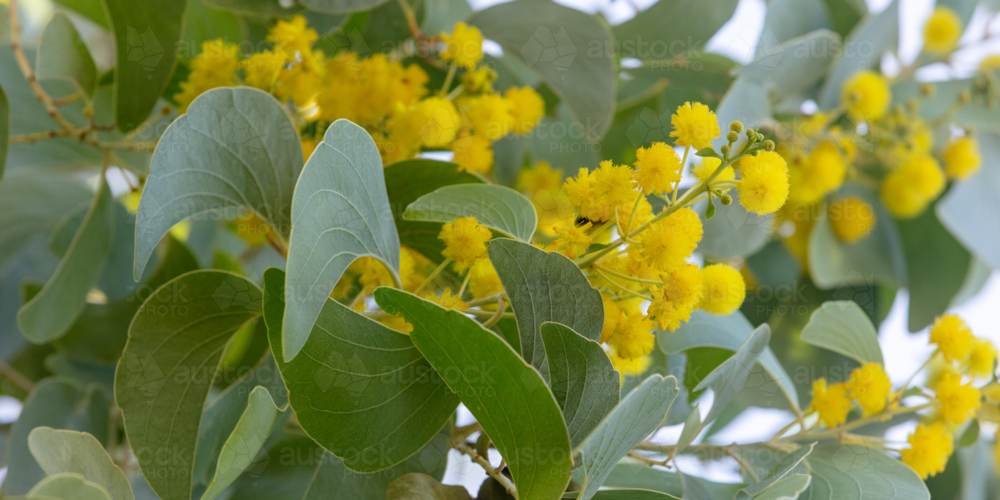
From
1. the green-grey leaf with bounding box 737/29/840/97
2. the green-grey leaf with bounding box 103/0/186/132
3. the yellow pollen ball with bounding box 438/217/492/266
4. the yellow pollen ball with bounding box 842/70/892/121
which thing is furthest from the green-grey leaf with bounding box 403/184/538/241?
the yellow pollen ball with bounding box 842/70/892/121

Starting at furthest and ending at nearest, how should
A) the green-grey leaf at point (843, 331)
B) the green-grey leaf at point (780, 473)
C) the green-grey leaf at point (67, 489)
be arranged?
1. the green-grey leaf at point (843, 331)
2. the green-grey leaf at point (780, 473)
3. the green-grey leaf at point (67, 489)

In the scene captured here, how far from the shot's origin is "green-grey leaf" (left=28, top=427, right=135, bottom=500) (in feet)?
1.34

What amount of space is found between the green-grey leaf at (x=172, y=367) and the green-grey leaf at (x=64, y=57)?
1.00ft

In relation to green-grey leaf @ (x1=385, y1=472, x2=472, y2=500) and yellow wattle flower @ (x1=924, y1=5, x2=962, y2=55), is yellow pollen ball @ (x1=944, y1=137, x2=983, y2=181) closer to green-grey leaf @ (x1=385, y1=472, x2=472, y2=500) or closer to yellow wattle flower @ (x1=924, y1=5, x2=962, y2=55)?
yellow wattle flower @ (x1=924, y1=5, x2=962, y2=55)

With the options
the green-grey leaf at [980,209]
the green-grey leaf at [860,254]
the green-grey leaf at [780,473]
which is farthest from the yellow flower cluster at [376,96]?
the green-grey leaf at [980,209]

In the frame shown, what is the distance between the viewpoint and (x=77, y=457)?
44 cm

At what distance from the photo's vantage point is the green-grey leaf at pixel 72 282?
0.66 meters

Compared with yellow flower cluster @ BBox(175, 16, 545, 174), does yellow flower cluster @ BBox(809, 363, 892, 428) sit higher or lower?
lower

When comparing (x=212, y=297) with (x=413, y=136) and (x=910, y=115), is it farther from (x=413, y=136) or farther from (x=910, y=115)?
(x=910, y=115)

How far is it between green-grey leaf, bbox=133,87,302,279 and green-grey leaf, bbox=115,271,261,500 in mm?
68

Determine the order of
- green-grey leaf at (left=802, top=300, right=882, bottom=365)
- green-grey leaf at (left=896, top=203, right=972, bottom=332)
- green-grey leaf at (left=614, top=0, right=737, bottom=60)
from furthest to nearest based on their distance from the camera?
green-grey leaf at (left=896, top=203, right=972, bottom=332) < green-grey leaf at (left=614, top=0, right=737, bottom=60) < green-grey leaf at (left=802, top=300, right=882, bottom=365)

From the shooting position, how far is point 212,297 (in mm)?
522

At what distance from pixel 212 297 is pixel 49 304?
0.28 meters

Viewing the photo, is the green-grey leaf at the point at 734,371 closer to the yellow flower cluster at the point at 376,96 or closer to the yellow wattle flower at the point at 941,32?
the yellow flower cluster at the point at 376,96
